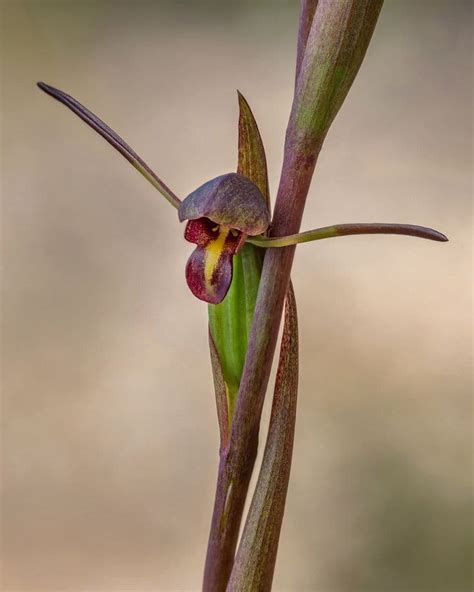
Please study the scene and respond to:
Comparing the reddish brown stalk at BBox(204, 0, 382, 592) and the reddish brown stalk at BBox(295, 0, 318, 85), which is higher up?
the reddish brown stalk at BBox(295, 0, 318, 85)

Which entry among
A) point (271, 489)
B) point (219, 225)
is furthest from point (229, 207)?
point (271, 489)

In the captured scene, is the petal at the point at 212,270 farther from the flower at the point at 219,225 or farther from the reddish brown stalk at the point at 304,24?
the reddish brown stalk at the point at 304,24

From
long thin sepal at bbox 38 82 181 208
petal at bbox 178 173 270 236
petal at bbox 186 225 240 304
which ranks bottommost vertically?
petal at bbox 186 225 240 304

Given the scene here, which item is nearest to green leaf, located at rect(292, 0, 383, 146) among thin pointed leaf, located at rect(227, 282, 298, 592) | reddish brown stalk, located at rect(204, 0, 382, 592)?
reddish brown stalk, located at rect(204, 0, 382, 592)

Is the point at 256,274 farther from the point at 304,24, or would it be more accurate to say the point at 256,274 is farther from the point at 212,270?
the point at 304,24

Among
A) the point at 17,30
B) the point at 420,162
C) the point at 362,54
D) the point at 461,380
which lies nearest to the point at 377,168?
the point at 420,162

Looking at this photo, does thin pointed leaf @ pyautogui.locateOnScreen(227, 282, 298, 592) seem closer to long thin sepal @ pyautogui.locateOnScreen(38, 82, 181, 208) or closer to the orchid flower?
the orchid flower

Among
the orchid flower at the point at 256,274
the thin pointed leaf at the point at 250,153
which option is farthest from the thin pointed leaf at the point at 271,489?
the thin pointed leaf at the point at 250,153
